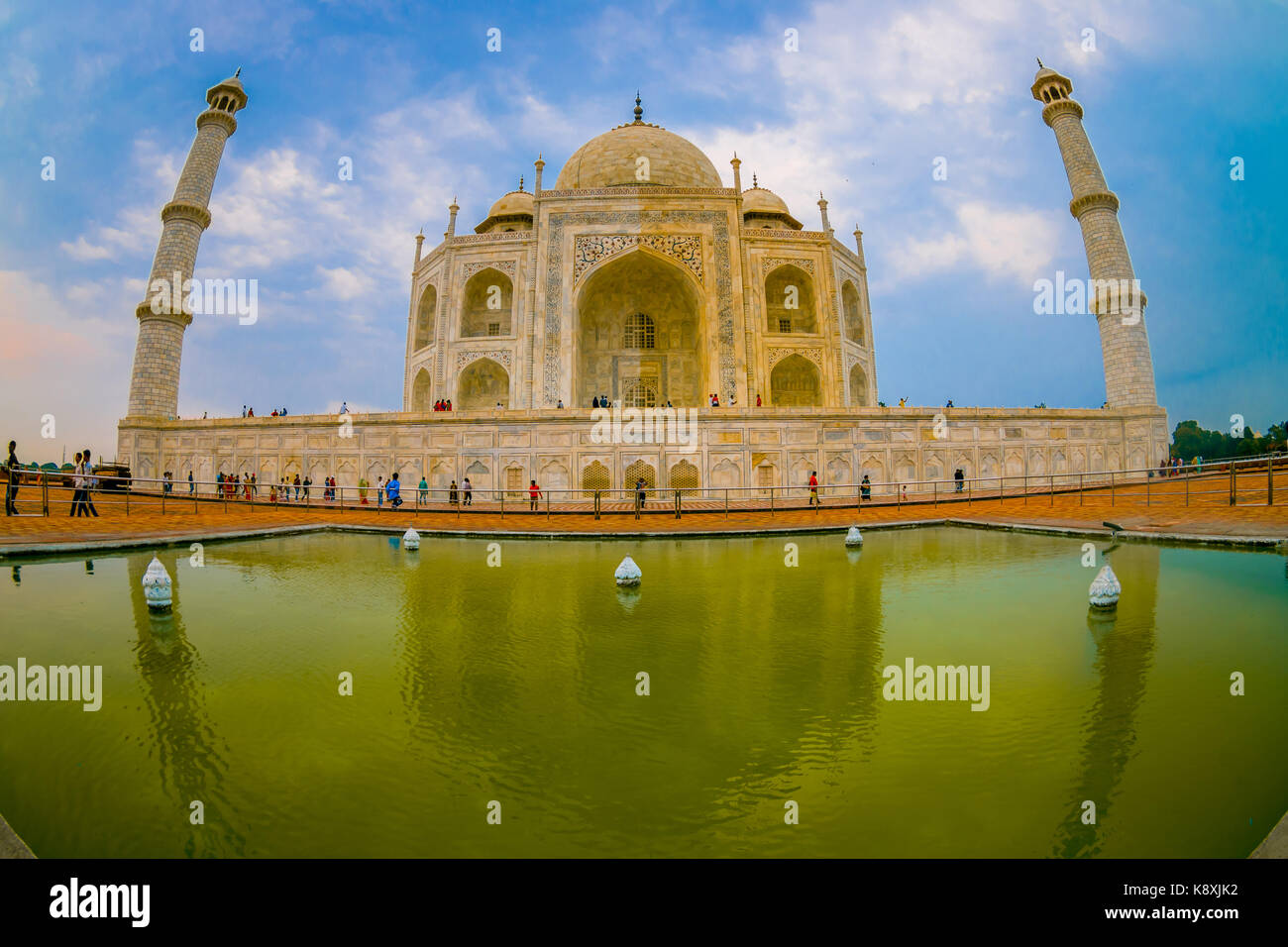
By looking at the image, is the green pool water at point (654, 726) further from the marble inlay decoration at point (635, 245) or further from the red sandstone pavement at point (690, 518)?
the marble inlay decoration at point (635, 245)

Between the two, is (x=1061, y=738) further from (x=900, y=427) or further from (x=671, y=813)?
(x=900, y=427)

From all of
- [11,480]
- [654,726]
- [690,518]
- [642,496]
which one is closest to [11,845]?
[654,726]

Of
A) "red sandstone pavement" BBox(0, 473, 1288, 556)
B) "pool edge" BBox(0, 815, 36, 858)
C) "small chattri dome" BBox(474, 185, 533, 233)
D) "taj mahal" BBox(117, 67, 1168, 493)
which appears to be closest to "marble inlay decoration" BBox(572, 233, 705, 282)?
"taj mahal" BBox(117, 67, 1168, 493)

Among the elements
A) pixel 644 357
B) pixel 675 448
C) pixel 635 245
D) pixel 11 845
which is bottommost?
pixel 11 845

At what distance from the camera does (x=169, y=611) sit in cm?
514

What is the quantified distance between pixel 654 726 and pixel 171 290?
25898 millimetres

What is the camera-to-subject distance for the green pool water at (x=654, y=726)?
202cm

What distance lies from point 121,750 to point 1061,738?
3.87 m

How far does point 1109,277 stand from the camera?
21609 mm

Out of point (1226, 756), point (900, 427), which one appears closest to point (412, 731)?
point (1226, 756)

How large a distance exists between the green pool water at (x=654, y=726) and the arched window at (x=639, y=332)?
21.1 m

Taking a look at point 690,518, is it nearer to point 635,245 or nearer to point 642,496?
point 642,496

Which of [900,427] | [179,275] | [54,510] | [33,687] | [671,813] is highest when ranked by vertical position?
[179,275]
